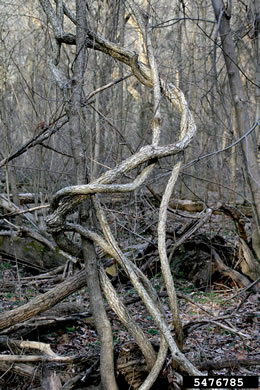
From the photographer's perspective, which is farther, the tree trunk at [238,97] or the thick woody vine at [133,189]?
the tree trunk at [238,97]

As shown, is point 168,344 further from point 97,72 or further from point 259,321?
point 97,72

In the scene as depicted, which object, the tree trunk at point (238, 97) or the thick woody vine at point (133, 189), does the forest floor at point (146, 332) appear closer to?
the thick woody vine at point (133, 189)

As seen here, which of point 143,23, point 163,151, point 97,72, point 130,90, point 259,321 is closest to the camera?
point 163,151

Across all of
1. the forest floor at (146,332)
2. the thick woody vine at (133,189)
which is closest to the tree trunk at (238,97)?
the forest floor at (146,332)

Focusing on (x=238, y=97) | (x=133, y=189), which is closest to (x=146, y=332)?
(x=133, y=189)

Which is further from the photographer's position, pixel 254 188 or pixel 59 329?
pixel 254 188

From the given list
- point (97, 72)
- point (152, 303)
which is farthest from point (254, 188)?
point (97, 72)

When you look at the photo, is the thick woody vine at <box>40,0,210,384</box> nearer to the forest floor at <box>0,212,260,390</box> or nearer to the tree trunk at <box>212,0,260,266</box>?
the forest floor at <box>0,212,260,390</box>

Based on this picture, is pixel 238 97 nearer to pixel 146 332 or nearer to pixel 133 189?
pixel 133 189

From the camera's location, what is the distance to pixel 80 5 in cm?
292

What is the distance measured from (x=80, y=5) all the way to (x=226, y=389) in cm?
304

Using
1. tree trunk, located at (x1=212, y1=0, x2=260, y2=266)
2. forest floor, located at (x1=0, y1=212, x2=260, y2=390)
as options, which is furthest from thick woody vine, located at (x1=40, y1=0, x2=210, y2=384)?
tree trunk, located at (x1=212, y1=0, x2=260, y2=266)

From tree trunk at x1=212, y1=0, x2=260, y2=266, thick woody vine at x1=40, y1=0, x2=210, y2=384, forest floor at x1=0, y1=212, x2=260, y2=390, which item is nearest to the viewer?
thick woody vine at x1=40, y1=0, x2=210, y2=384

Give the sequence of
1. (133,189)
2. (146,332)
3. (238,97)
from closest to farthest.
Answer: (133,189)
(146,332)
(238,97)
